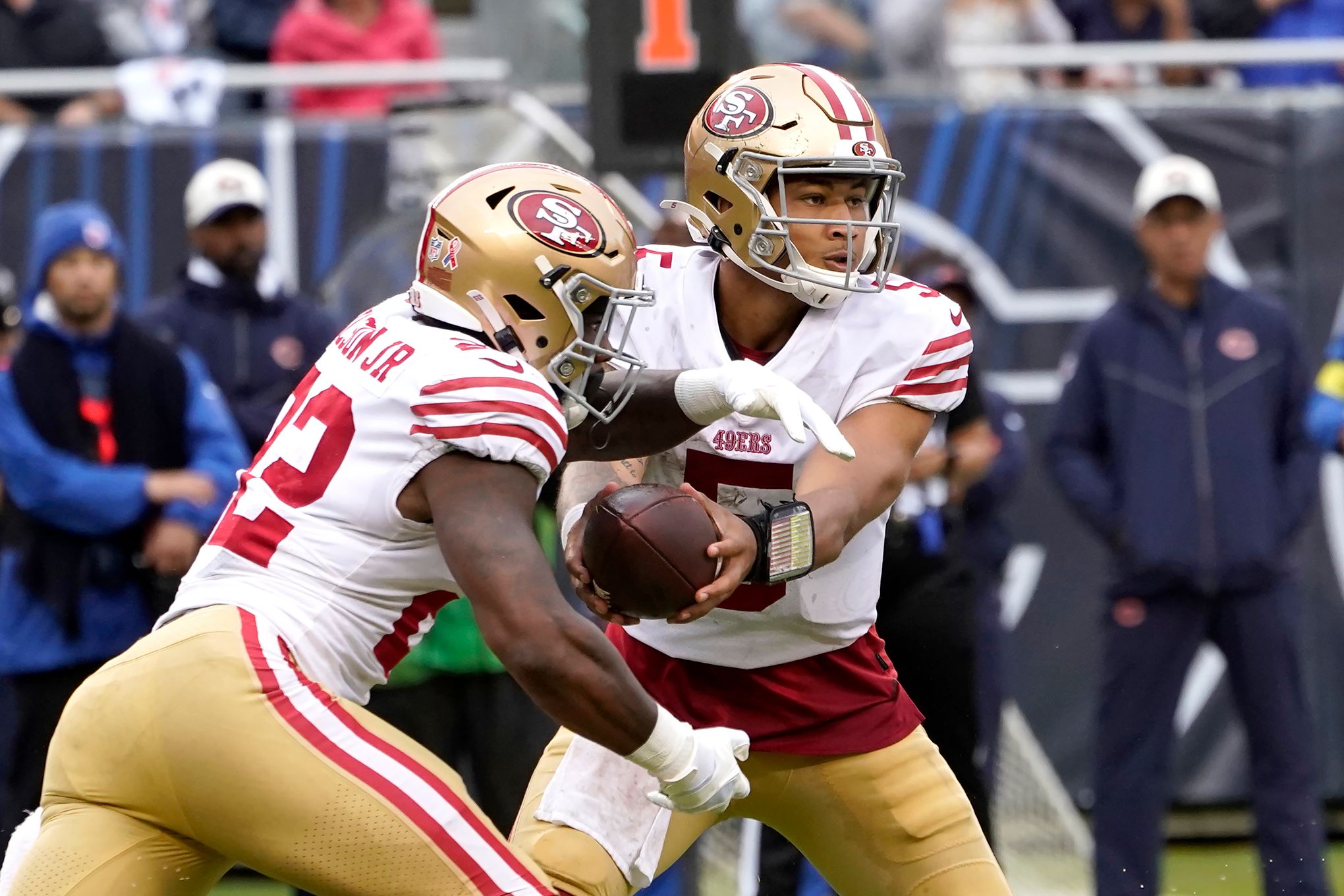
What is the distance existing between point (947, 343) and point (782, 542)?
0.57m

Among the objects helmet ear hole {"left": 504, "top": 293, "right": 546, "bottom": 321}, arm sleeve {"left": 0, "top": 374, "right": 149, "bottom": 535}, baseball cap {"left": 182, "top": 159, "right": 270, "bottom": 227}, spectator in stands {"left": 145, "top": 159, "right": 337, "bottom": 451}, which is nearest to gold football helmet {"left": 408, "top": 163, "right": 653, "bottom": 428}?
helmet ear hole {"left": 504, "top": 293, "right": 546, "bottom": 321}

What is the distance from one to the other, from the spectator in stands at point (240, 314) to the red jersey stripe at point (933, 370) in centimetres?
286

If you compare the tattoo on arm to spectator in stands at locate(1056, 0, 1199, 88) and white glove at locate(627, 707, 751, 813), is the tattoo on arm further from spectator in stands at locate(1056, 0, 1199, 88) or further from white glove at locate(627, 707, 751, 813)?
spectator in stands at locate(1056, 0, 1199, 88)

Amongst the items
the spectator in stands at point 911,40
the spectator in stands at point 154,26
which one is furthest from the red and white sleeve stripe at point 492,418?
the spectator in stands at point 154,26

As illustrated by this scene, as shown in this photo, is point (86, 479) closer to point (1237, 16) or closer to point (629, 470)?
point (629, 470)

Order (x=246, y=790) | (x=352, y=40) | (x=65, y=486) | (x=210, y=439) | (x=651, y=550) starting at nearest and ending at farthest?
1. (x=246, y=790)
2. (x=651, y=550)
3. (x=65, y=486)
4. (x=210, y=439)
5. (x=352, y=40)

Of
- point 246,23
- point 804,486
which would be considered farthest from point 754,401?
point 246,23

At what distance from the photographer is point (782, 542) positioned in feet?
11.1

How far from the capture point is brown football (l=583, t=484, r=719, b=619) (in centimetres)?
331

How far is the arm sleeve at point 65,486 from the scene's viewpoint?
5457 millimetres

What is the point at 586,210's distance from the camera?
3348 mm

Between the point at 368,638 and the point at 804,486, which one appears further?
→ the point at 804,486

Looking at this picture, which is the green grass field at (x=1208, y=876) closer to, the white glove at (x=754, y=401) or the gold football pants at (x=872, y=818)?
the gold football pants at (x=872, y=818)

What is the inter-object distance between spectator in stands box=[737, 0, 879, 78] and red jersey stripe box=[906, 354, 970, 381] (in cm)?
449
